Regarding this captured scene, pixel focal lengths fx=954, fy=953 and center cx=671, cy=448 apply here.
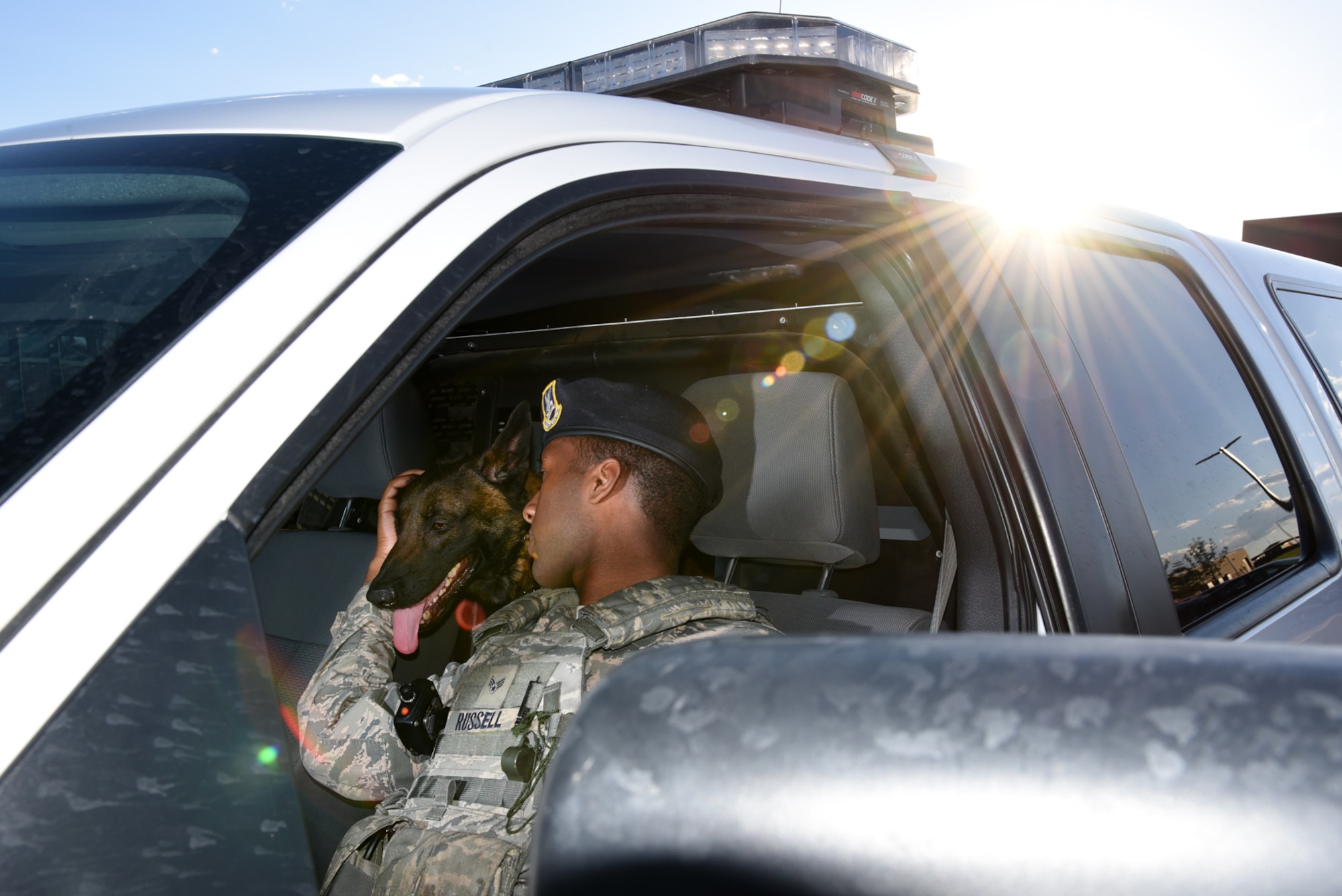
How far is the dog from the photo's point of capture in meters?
3.00

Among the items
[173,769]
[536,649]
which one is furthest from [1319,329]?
[173,769]

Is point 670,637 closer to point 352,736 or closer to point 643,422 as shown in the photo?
point 643,422

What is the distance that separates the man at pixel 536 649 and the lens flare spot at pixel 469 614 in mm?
798

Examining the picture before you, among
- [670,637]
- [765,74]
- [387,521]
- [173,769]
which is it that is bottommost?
[387,521]

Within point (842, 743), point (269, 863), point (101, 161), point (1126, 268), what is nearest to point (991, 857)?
point (842, 743)

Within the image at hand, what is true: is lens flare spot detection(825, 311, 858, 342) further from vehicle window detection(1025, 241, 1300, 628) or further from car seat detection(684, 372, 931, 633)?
vehicle window detection(1025, 241, 1300, 628)

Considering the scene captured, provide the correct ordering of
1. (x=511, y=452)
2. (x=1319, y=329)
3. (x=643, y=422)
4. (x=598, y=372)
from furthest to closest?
(x=511, y=452) < (x=598, y=372) < (x=1319, y=329) < (x=643, y=422)

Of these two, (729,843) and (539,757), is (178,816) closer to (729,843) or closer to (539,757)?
(729,843)

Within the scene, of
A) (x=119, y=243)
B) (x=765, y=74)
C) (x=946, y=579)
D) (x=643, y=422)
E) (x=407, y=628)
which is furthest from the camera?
(x=407, y=628)

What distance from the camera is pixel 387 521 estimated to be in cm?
312

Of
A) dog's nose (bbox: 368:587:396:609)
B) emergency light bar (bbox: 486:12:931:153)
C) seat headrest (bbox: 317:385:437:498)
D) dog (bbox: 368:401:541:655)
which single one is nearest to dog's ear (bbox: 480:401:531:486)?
dog (bbox: 368:401:541:655)

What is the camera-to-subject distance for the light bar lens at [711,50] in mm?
1837

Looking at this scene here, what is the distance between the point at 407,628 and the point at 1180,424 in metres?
2.14

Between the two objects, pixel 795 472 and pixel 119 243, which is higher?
pixel 119 243
